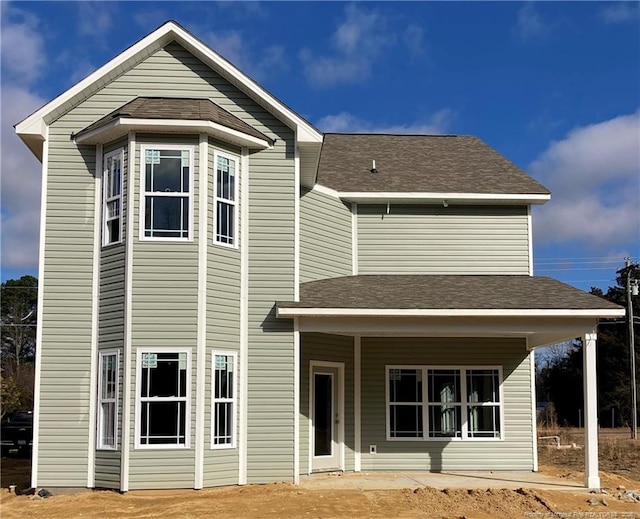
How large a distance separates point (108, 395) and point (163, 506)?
2459mm

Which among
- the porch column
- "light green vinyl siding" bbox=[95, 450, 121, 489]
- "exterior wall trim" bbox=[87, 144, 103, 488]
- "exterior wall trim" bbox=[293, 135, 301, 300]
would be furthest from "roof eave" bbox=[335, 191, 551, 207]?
"light green vinyl siding" bbox=[95, 450, 121, 489]

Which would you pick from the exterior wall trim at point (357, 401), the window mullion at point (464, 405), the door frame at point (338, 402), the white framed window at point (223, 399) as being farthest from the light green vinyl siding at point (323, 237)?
the window mullion at point (464, 405)

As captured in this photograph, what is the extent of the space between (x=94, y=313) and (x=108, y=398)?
5.00ft

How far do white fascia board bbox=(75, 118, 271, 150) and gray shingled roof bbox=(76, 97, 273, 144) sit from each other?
72 mm

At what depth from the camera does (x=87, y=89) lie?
48.8 feet

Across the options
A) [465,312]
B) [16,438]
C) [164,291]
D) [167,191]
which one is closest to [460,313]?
[465,312]

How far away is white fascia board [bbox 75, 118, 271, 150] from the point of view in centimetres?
1377

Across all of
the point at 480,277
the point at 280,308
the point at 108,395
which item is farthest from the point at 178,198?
the point at 480,277

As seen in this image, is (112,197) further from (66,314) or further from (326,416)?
(326,416)

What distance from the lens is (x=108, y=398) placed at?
14.0m

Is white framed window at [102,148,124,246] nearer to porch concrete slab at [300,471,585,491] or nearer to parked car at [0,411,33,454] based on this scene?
porch concrete slab at [300,471,585,491]

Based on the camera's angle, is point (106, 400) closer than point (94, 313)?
Yes

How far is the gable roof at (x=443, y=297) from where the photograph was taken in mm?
14445

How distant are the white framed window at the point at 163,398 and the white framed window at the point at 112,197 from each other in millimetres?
2215
